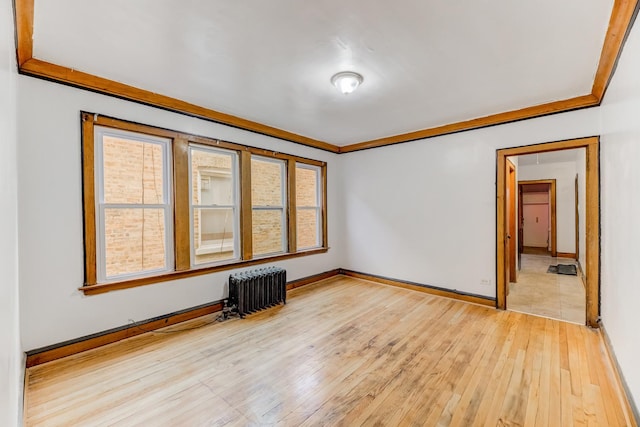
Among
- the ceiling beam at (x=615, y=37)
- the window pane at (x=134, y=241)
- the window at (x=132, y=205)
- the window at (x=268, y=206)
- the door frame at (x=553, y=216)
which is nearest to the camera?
the ceiling beam at (x=615, y=37)

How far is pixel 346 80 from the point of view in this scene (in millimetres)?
2643

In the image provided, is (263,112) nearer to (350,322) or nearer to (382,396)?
(350,322)

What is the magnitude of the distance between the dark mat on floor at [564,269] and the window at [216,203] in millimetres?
6475

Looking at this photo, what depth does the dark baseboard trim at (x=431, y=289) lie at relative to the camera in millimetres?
3947

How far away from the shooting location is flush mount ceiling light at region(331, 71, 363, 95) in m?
2.59

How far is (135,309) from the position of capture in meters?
2.99

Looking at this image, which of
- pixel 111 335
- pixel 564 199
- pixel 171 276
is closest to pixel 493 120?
pixel 171 276

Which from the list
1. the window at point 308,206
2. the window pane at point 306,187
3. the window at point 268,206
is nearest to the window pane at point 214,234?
the window at point 268,206

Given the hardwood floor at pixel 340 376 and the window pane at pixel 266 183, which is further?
the window pane at pixel 266 183

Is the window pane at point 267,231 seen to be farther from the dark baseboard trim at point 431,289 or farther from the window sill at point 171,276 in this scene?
the dark baseboard trim at point 431,289

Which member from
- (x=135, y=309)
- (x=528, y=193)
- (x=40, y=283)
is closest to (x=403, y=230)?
(x=135, y=309)

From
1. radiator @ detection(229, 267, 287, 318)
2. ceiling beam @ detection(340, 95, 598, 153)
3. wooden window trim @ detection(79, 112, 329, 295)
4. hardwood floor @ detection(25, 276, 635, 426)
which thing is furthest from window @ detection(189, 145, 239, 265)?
ceiling beam @ detection(340, 95, 598, 153)

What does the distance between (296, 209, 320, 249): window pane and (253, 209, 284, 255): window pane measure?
1.41 feet

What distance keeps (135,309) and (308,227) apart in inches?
120
